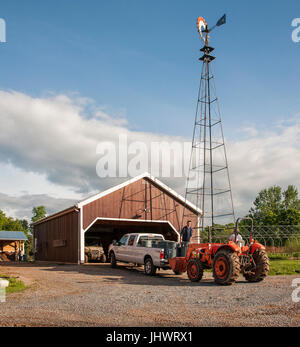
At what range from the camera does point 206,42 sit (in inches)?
998

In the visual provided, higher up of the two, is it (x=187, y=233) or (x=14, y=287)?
(x=187, y=233)

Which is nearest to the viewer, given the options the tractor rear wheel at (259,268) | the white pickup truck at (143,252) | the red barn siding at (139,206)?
the tractor rear wheel at (259,268)

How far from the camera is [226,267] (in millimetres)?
13141

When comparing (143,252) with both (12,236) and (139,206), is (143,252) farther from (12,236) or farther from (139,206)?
(12,236)

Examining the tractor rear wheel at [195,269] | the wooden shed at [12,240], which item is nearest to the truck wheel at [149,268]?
the tractor rear wheel at [195,269]

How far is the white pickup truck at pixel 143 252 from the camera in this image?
17259mm

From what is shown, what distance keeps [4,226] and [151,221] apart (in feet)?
249

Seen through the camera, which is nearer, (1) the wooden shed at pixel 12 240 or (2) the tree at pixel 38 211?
(1) the wooden shed at pixel 12 240

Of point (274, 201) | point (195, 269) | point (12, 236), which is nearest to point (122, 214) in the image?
point (195, 269)

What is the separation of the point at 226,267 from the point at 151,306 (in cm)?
452

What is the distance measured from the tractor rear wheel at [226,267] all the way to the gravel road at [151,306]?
1.02 feet

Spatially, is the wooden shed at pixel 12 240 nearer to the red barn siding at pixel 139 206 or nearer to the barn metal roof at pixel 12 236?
the barn metal roof at pixel 12 236
